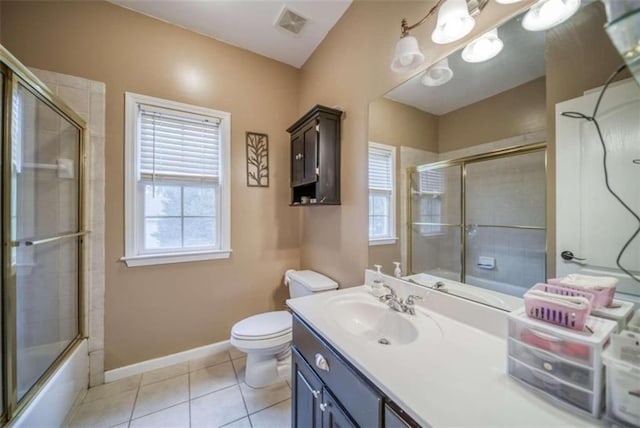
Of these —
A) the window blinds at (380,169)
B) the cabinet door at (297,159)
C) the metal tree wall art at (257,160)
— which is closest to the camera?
the window blinds at (380,169)

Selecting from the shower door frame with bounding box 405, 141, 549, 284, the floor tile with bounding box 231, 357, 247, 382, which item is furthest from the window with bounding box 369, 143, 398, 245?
the floor tile with bounding box 231, 357, 247, 382

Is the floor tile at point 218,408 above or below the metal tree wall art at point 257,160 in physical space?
below

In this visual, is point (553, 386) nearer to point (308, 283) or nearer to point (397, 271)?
point (397, 271)

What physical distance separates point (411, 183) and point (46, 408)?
219 centimetres

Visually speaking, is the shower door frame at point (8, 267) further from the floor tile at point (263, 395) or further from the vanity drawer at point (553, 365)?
the vanity drawer at point (553, 365)

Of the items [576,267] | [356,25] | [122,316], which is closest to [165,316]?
[122,316]

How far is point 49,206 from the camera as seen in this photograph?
1.46 meters

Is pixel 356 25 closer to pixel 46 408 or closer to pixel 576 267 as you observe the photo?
pixel 576 267

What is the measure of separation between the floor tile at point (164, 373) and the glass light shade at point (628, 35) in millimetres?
2630

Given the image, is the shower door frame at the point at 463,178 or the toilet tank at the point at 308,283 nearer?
the shower door frame at the point at 463,178

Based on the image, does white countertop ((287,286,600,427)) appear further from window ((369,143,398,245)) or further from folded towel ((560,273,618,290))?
window ((369,143,398,245))

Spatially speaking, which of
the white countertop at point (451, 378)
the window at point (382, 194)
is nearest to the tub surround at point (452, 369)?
the white countertop at point (451, 378)

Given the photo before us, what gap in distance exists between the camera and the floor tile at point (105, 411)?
4.61ft

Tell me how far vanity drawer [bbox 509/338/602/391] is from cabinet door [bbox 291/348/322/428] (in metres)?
0.67
